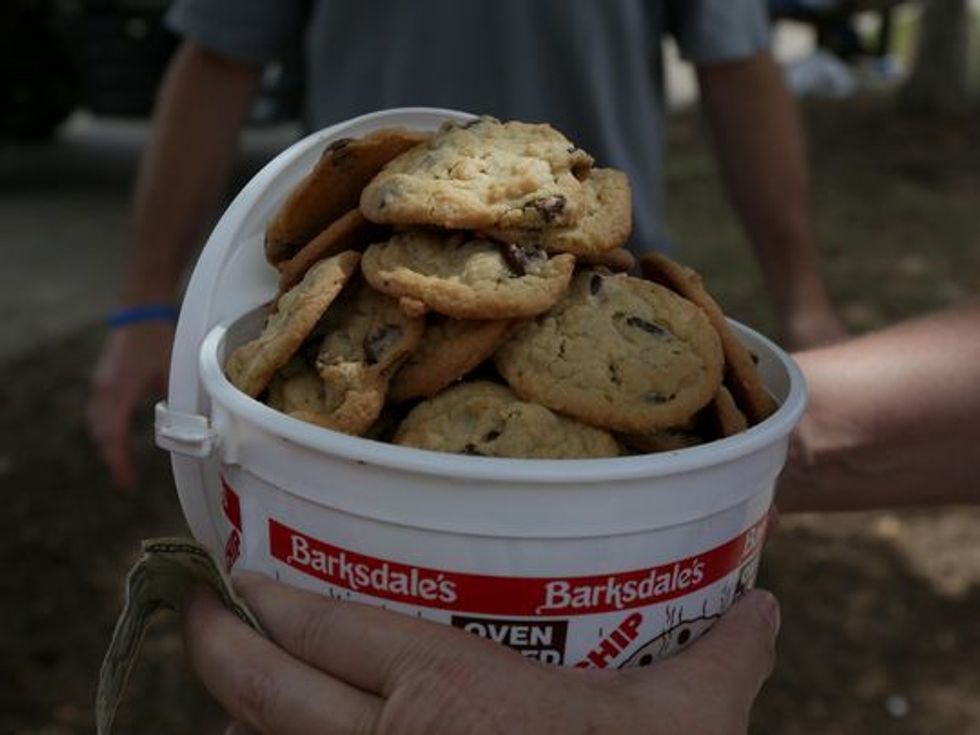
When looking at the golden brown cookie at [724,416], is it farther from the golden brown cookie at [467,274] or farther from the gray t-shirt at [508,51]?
the gray t-shirt at [508,51]

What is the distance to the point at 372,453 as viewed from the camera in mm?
951

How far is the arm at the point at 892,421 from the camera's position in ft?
5.04

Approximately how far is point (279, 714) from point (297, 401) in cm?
27

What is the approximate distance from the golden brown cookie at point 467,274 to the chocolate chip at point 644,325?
0.25ft

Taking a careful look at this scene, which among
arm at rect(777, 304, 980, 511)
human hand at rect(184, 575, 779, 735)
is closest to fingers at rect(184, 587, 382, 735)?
human hand at rect(184, 575, 779, 735)

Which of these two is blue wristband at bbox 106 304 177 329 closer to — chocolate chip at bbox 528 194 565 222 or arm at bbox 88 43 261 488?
arm at bbox 88 43 261 488

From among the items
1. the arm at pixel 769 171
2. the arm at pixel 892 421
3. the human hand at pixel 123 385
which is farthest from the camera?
the arm at pixel 769 171

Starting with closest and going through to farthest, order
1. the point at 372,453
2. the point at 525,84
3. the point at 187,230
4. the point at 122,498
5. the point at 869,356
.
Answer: the point at 372,453, the point at 869,356, the point at 525,84, the point at 187,230, the point at 122,498

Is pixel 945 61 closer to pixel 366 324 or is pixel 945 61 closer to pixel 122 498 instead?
pixel 122 498

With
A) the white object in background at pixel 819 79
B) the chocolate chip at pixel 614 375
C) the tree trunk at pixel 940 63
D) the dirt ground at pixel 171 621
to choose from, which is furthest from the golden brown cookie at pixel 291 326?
the white object in background at pixel 819 79

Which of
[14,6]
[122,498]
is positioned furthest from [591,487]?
[14,6]

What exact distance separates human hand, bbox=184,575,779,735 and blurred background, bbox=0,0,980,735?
199 cm

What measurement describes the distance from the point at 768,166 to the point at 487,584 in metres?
1.73

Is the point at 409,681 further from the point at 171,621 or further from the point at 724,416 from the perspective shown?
the point at 171,621
